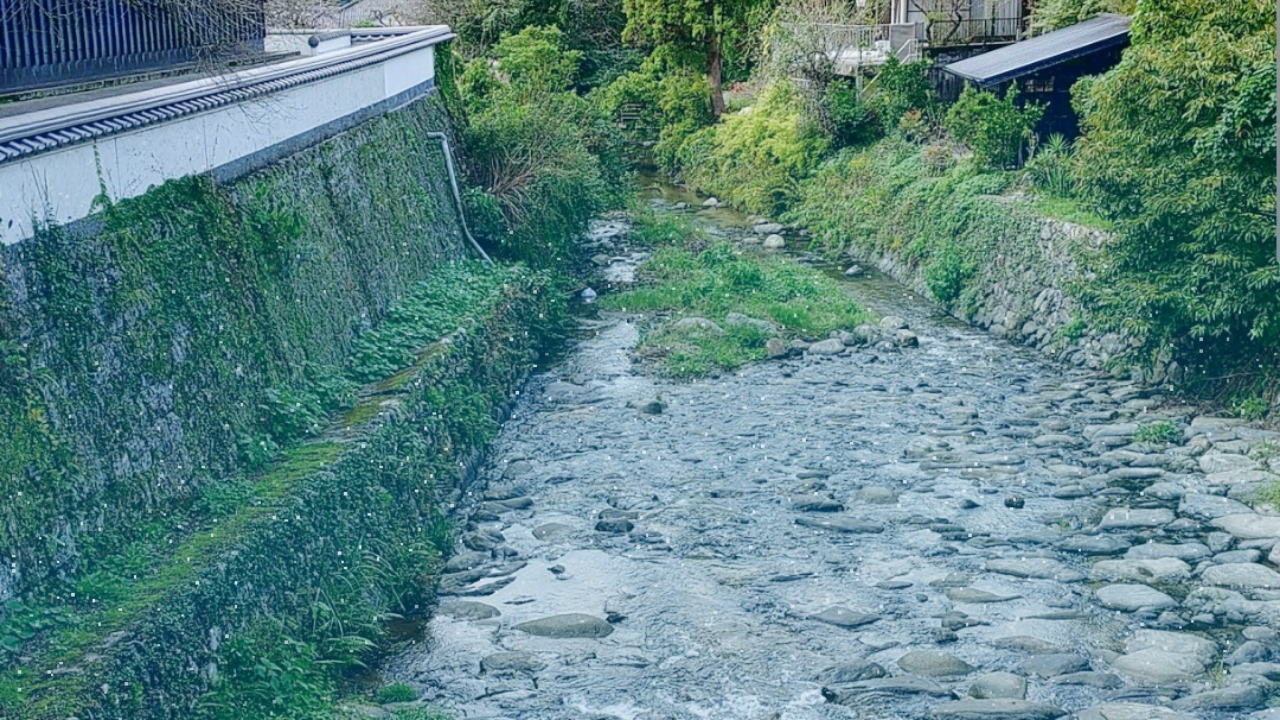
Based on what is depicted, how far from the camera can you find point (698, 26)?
3600cm

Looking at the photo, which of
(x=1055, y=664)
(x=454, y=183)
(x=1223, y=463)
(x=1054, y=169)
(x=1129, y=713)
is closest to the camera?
(x=1129, y=713)

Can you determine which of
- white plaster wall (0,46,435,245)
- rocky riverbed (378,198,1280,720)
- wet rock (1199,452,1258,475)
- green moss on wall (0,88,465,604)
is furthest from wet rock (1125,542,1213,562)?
white plaster wall (0,46,435,245)

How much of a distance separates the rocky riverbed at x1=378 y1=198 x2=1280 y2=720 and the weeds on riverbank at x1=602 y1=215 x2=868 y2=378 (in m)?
1.24

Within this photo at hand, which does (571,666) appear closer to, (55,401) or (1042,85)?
(55,401)

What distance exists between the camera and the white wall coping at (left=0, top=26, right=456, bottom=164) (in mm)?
8555

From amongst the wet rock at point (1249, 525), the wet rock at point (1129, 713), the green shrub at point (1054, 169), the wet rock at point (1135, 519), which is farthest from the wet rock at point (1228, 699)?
the green shrub at point (1054, 169)

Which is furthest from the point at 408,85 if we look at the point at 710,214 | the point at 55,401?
the point at 55,401

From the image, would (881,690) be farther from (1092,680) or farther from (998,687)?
(1092,680)

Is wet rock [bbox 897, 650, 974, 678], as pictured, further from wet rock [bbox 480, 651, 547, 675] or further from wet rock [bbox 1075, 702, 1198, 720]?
wet rock [bbox 480, 651, 547, 675]

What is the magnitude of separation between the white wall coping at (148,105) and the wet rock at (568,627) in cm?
501

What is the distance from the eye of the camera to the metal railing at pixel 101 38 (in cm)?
1123

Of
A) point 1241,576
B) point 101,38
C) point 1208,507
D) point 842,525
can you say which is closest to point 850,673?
point 842,525

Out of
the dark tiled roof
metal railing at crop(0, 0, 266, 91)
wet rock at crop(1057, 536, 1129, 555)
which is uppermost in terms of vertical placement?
metal railing at crop(0, 0, 266, 91)

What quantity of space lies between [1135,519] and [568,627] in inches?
230
